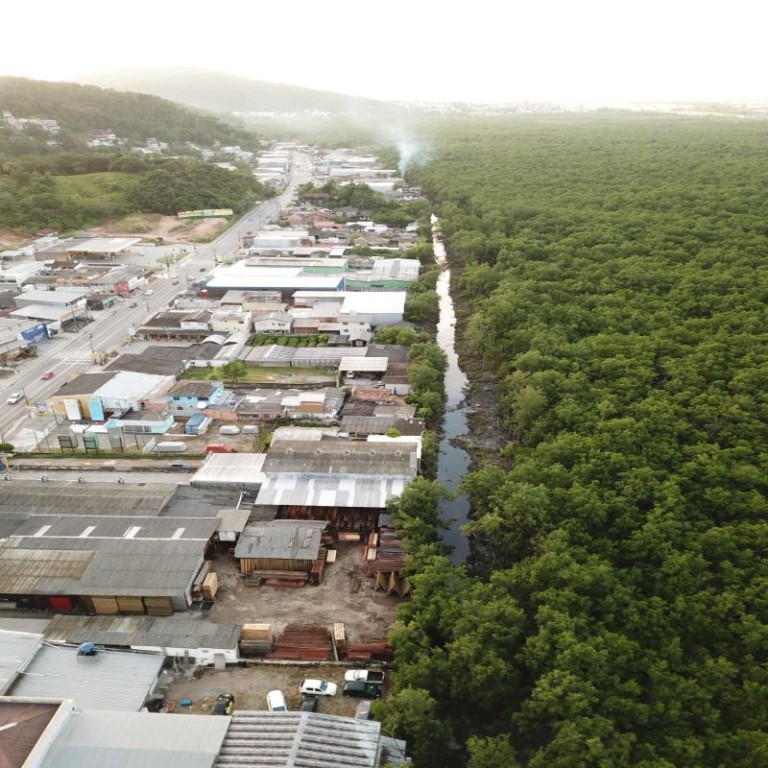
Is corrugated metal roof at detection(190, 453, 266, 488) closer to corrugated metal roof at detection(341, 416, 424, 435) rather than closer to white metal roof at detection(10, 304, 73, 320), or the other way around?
corrugated metal roof at detection(341, 416, 424, 435)

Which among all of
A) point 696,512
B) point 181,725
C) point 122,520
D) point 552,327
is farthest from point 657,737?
point 552,327

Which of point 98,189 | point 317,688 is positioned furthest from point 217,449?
point 98,189

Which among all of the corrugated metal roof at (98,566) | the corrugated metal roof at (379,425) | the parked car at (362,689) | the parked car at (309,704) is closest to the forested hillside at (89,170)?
the corrugated metal roof at (379,425)

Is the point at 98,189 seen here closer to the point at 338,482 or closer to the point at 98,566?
the point at 338,482

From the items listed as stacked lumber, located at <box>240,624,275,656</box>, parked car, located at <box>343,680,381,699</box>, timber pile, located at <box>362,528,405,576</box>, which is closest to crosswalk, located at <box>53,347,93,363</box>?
timber pile, located at <box>362,528,405,576</box>

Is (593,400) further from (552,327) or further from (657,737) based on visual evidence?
(657,737)
